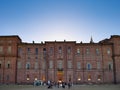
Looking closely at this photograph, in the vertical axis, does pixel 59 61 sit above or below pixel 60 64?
above

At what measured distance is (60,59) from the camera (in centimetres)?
5681

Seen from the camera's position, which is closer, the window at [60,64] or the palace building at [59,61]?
the palace building at [59,61]

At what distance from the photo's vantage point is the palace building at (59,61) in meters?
56.0

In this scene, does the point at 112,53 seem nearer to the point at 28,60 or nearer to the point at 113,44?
the point at 113,44

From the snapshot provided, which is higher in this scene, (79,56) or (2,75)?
(79,56)

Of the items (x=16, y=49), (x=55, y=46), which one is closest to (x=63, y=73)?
(x=55, y=46)

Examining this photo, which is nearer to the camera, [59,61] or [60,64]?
[60,64]

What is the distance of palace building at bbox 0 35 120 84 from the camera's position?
184 feet

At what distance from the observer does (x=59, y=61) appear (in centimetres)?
5681

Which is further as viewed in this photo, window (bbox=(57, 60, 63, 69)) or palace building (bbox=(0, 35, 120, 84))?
window (bbox=(57, 60, 63, 69))

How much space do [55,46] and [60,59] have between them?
4.28 meters

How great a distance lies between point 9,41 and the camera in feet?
190

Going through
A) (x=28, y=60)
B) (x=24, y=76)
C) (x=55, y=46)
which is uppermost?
(x=55, y=46)

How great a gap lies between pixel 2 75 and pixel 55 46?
18.0m
